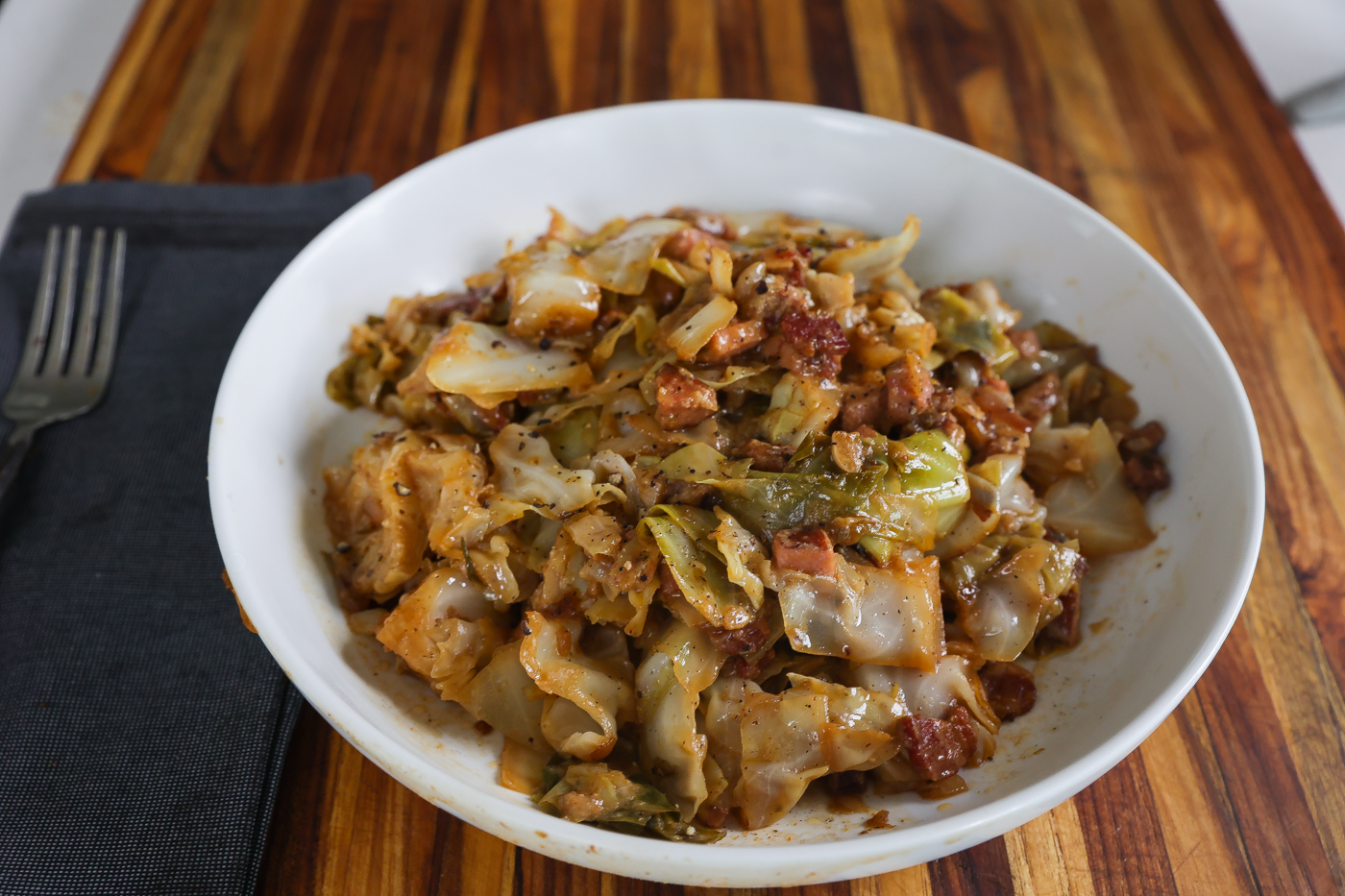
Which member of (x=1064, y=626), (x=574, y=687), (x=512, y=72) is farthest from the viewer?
(x=512, y=72)

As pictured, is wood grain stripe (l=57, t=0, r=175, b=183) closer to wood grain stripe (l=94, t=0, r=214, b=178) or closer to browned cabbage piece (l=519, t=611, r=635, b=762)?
wood grain stripe (l=94, t=0, r=214, b=178)

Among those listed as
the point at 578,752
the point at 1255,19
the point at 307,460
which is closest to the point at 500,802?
the point at 578,752

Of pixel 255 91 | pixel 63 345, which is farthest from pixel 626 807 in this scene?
pixel 255 91

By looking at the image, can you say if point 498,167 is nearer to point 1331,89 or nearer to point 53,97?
point 53,97

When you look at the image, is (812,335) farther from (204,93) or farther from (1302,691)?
(204,93)

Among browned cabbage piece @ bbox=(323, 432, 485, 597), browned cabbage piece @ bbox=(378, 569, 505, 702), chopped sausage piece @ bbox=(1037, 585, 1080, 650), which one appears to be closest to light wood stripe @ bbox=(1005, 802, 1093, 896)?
chopped sausage piece @ bbox=(1037, 585, 1080, 650)

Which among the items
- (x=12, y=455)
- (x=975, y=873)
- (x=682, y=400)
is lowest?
(x=12, y=455)

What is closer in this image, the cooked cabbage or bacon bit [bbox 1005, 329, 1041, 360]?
the cooked cabbage

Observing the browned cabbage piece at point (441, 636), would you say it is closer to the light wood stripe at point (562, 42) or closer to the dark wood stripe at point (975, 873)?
the dark wood stripe at point (975, 873)

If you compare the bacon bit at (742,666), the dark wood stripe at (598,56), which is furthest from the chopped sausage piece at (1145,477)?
the dark wood stripe at (598,56)
